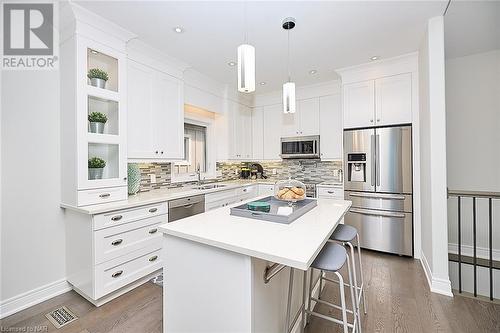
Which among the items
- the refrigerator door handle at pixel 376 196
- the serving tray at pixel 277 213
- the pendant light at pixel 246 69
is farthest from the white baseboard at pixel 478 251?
the pendant light at pixel 246 69

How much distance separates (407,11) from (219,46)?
6.46ft

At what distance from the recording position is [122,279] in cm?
221

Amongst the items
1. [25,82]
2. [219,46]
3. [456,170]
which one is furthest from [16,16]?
[456,170]

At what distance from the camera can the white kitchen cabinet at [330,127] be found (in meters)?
3.99

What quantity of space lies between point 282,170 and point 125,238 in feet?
10.8

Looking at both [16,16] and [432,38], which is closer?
[16,16]

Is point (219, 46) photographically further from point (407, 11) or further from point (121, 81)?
point (407, 11)

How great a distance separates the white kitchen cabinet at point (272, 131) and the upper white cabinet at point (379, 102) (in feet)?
4.55

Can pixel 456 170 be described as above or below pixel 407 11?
below

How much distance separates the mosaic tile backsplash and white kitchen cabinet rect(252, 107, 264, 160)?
39cm

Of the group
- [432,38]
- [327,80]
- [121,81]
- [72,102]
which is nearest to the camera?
[72,102]

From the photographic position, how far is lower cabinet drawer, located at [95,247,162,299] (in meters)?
2.05

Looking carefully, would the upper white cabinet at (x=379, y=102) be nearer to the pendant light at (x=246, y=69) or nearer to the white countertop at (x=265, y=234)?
the white countertop at (x=265, y=234)

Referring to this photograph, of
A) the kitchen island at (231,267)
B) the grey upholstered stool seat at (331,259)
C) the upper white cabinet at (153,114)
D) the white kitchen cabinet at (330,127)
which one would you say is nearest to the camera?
the kitchen island at (231,267)
